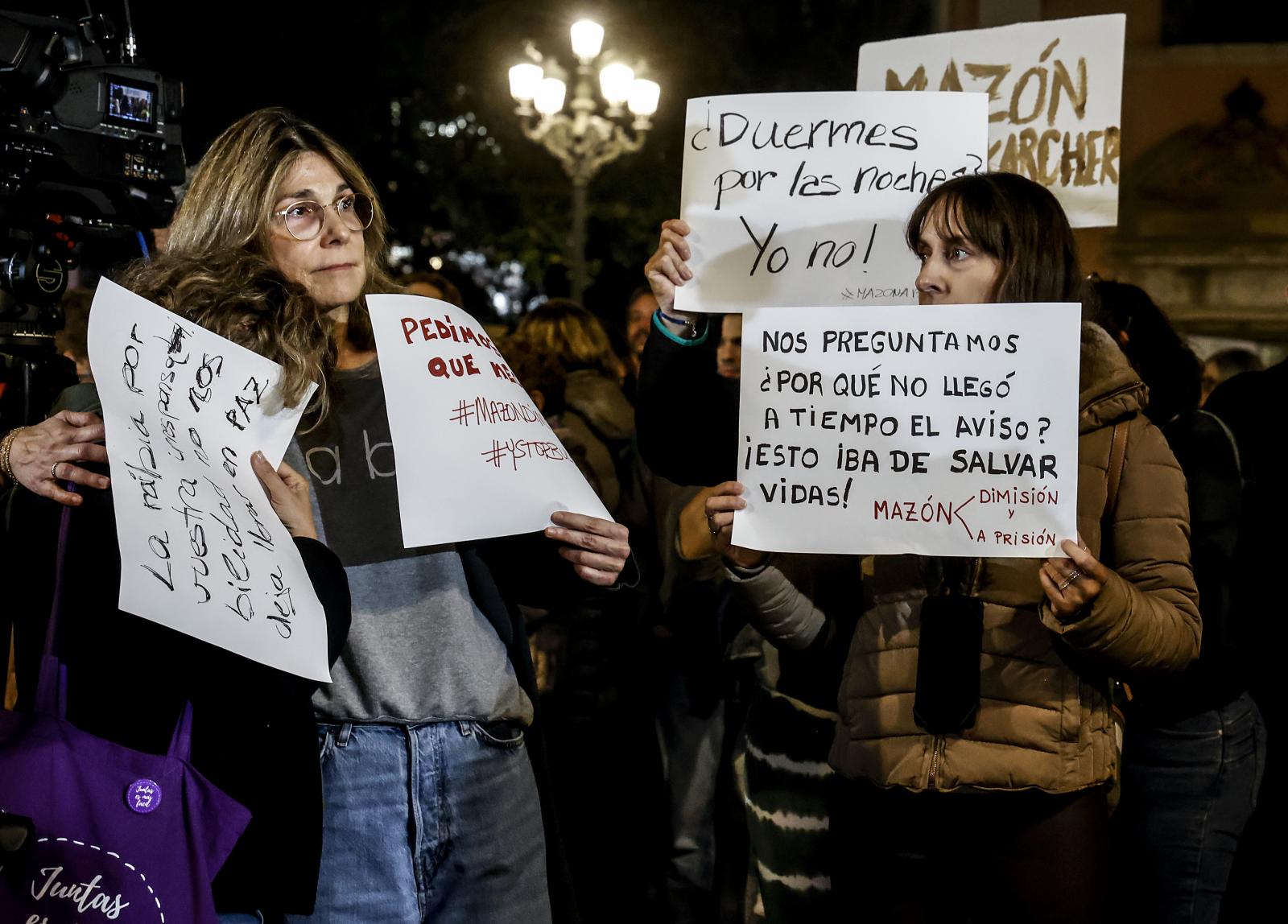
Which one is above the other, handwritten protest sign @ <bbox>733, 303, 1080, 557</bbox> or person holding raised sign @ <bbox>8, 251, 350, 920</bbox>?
handwritten protest sign @ <bbox>733, 303, 1080, 557</bbox>

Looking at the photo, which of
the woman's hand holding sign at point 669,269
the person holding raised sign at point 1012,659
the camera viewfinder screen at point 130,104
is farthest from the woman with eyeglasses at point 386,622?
the camera viewfinder screen at point 130,104

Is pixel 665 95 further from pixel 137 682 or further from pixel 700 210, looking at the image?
pixel 137 682

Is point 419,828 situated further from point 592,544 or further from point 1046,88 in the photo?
point 1046,88

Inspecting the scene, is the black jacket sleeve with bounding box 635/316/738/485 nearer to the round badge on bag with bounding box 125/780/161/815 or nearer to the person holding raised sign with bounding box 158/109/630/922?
→ the person holding raised sign with bounding box 158/109/630/922

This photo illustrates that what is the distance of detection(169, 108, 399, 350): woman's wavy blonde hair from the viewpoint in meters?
2.25

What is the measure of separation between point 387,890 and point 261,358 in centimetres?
91

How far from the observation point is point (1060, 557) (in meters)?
2.23

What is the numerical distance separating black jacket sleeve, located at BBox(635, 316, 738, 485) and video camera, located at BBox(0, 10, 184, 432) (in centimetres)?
132

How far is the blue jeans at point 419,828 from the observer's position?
211 cm

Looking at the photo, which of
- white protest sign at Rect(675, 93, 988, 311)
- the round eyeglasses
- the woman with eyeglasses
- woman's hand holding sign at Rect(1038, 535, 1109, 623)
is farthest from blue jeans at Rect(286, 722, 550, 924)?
white protest sign at Rect(675, 93, 988, 311)

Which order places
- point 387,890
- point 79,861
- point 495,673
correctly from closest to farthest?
point 79,861
point 387,890
point 495,673

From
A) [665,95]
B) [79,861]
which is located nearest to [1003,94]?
[79,861]

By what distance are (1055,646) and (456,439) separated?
116 centimetres

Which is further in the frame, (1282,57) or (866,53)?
(1282,57)
